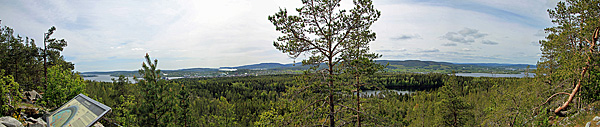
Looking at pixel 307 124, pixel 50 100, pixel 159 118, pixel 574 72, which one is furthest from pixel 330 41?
pixel 50 100

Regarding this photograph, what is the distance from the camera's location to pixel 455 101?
14.2m

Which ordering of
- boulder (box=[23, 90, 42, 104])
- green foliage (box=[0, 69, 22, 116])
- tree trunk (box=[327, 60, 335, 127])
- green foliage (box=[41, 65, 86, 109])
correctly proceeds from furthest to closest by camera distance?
boulder (box=[23, 90, 42, 104]) → green foliage (box=[41, 65, 86, 109]) → green foliage (box=[0, 69, 22, 116]) → tree trunk (box=[327, 60, 335, 127])

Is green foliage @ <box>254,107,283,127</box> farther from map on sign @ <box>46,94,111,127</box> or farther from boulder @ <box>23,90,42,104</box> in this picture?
boulder @ <box>23,90,42,104</box>

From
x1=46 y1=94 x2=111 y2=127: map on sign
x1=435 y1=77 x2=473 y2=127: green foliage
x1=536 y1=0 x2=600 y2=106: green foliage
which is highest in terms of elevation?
x1=536 y1=0 x2=600 y2=106: green foliage

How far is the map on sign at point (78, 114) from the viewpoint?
23.7ft

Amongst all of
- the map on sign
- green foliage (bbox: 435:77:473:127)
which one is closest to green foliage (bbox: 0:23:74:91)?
the map on sign

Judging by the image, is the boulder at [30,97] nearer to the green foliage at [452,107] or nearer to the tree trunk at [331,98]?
the tree trunk at [331,98]

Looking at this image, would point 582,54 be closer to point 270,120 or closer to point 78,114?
point 270,120

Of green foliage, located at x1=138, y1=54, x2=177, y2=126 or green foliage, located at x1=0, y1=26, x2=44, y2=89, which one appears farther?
green foliage, located at x1=0, y1=26, x2=44, y2=89

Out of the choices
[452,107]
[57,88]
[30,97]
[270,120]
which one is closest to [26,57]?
[30,97]

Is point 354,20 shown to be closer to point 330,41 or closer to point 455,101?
point 330,41

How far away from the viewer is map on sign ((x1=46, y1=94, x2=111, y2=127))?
7.23 m

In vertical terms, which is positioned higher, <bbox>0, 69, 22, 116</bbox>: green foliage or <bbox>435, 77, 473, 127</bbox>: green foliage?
<bbox>0, 69, 22, 116</bbox>: green foliage

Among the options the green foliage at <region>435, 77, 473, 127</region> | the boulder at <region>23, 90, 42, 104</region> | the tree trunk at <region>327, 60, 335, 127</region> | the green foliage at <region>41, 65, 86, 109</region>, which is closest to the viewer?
the tree trunk at <region>327, 60, 335, 127</region>
